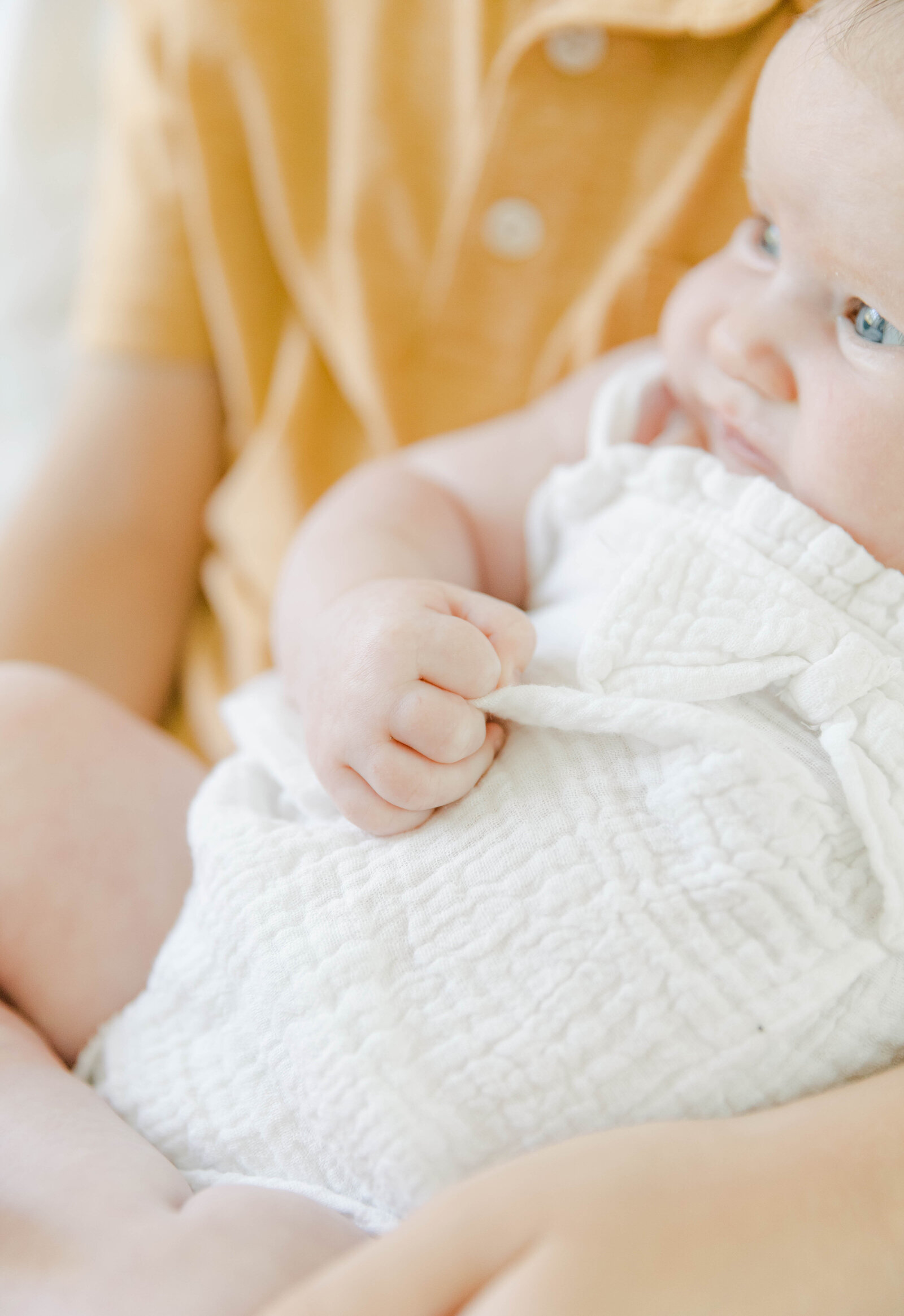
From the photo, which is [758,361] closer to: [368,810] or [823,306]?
[823,306]

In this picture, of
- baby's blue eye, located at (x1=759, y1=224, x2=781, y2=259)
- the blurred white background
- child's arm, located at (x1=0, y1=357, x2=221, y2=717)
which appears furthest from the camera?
the blurred white background

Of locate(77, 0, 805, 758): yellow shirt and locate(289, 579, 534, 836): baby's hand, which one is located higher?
locate(77, 0, 805, 758): yellow shirt

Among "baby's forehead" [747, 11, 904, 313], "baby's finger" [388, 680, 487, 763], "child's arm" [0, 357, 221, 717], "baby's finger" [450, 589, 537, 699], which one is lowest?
"child's arm" [0, 357, 221, 717]

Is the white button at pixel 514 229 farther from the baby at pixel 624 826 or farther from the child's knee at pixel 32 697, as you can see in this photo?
the child's knee at pixel 32 697

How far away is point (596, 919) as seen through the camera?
0.58m

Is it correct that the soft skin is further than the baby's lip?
No

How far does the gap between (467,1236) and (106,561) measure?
74 cm

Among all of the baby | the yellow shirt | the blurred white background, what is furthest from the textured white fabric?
the blurred white background

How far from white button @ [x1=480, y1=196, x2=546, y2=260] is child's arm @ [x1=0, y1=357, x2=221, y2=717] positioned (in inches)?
13.5

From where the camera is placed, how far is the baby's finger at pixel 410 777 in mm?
601

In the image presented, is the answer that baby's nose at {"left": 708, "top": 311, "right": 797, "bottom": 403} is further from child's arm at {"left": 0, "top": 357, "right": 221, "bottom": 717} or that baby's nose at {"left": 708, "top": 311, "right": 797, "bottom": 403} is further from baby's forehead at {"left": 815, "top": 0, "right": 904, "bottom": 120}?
child's arm at {"left": 0, "top": 357, "right": 221, "bottom": 717}

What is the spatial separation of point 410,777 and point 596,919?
130 millimetres

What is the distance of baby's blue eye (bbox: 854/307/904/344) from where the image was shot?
60 cm

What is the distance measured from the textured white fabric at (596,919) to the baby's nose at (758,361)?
6cm
